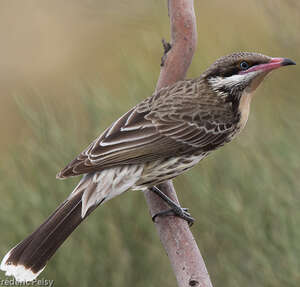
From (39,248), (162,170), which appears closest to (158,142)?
(162,170)

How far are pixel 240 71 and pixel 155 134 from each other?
536 millimetres

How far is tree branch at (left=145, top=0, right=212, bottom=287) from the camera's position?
2618mm

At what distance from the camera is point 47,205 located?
147 inches

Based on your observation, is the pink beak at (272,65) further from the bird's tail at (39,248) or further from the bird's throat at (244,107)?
the bird's tail at (39,248)

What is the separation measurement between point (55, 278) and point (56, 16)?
4245mm

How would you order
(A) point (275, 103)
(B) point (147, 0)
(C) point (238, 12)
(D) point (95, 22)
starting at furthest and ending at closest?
(D) point (95, 22) → (C) point (238, 12) → (B) point (147, 0) → (A) point (275, 103)

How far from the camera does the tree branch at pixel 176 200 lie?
2.62m

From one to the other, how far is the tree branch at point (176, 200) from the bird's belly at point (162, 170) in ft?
0.38

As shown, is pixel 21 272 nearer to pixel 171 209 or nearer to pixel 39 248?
pixel 39 248

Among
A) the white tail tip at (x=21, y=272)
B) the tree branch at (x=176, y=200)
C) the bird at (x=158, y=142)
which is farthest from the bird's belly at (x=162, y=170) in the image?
the white tail tip at (x=21, y=272)

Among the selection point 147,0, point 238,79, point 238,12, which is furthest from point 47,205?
point 238,12

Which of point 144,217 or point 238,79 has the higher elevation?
point 238,79

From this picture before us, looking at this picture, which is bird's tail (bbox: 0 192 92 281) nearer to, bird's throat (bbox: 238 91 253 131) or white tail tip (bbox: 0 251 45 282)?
white tail tip (bbox: 0 251 45 282)

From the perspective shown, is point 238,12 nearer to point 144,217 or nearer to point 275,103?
point 275,103
